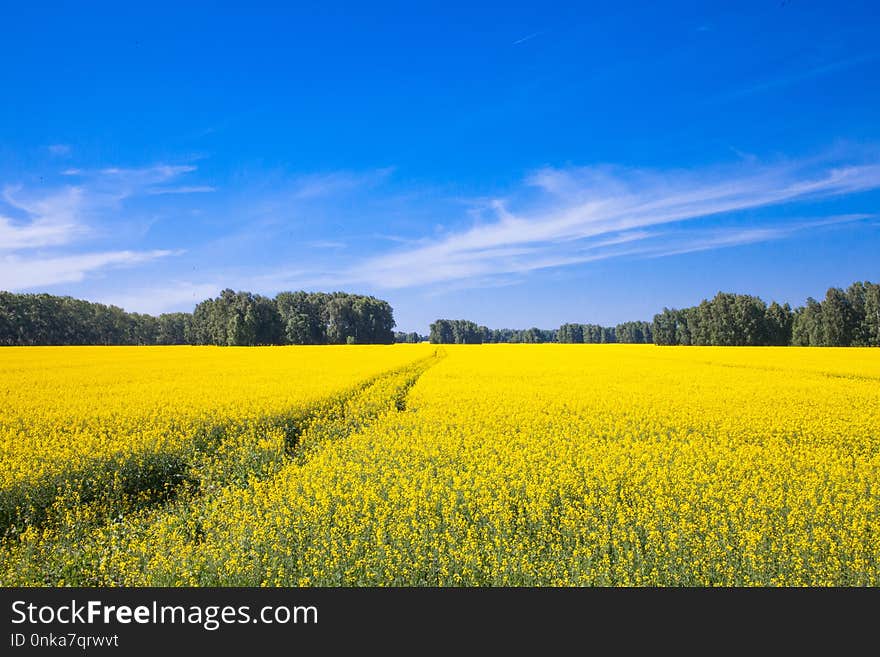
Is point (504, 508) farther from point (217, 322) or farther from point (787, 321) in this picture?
point (787, 321)

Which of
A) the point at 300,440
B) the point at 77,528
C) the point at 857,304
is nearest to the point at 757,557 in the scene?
the point at 77,528

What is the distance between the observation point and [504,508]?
6.07 metres

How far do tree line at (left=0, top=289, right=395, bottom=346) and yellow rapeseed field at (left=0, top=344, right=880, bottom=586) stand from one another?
245ft

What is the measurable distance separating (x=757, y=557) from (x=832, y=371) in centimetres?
2607

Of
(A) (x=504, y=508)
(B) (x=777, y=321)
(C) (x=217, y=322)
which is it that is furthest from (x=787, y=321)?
(C) (x=217, y=322)

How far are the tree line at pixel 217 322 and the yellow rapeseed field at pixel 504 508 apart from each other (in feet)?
245

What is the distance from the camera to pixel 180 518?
22.2ft

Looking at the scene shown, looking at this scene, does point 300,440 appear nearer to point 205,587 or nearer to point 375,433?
point 375,433

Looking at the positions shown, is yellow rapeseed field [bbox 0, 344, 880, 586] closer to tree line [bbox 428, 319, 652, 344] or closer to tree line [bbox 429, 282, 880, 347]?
tree line [bbox 429, 282, 880, 347]

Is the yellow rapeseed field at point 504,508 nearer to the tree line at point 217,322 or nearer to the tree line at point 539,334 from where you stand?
the tree line at point 217,322

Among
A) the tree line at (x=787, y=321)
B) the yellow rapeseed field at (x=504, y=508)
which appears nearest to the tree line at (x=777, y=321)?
the tree line at (x=787, y=321)

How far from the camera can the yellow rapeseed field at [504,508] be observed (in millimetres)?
4953

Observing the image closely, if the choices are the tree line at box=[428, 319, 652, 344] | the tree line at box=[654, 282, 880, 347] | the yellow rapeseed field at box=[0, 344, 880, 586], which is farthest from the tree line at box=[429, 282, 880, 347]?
the yellow rapeseed field at box=[0, 344, 880, 586]

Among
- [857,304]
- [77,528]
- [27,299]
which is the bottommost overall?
[77,528]
